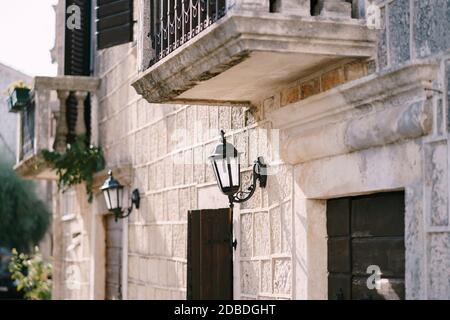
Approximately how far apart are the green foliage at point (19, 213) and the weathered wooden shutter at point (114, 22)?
61.2 ft

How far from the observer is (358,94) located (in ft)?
18.2

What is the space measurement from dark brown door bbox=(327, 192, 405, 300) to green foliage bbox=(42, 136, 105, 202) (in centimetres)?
612

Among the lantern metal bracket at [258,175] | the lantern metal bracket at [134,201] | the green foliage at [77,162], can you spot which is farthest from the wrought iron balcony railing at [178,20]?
the green foliage at [77,162]

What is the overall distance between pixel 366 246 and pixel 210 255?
235 centimetres

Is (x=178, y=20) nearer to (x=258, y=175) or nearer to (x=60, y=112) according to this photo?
(x=258, y=175)

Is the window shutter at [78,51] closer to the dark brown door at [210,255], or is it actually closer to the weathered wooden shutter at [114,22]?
the weathered wooden shutter at [114,22]

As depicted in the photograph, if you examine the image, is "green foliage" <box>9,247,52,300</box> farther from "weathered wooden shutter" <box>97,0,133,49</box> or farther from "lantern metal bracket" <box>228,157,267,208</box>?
"lantern metal bracket" <box>228,157,267,208</box>

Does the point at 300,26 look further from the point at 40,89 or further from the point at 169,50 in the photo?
the point at 40,89

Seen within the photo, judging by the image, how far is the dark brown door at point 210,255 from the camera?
25.2 ft

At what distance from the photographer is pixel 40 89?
12172mm

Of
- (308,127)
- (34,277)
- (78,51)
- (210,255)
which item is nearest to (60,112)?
(78,51)

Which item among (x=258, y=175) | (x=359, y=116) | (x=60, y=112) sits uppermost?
(x=60, y=112)

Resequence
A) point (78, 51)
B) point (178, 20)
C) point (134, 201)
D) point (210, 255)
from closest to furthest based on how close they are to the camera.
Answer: point (178, 20) < point (210, 255) < point (134, 201) < point (78, 51)
